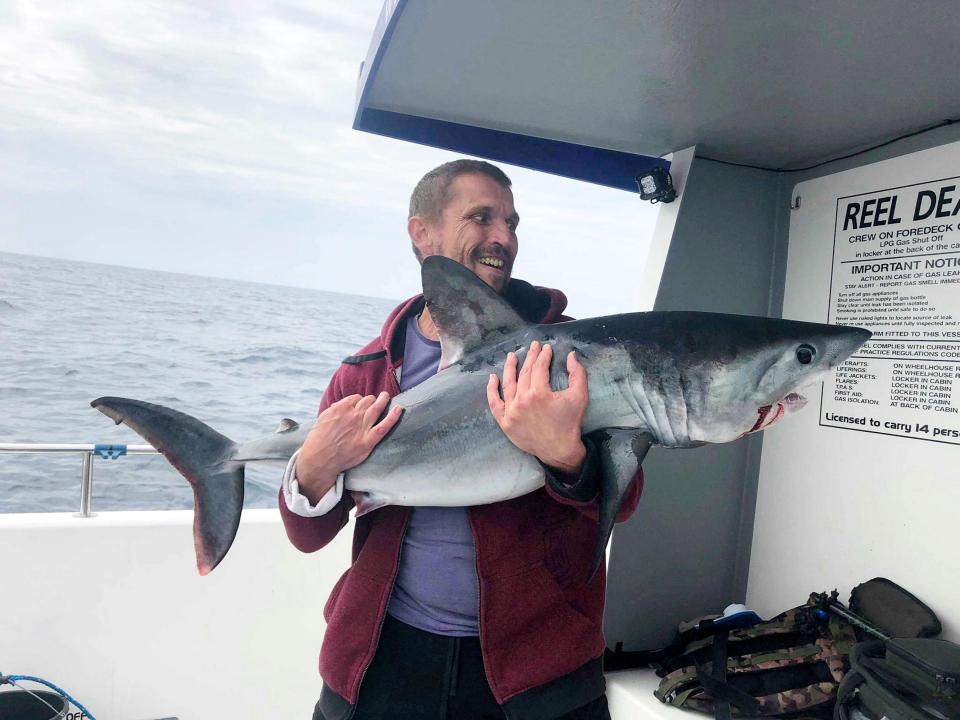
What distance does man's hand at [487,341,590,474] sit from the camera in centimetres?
129

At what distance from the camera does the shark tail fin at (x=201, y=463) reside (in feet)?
4.96

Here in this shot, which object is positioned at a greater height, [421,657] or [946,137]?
[946,137]

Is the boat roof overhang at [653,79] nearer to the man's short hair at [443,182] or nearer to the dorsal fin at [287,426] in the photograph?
the man's short hair at [443,182]

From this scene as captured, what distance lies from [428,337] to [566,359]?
0.44 metres

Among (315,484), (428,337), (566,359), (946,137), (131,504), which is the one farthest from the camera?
(131,504)

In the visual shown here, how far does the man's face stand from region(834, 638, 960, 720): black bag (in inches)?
63.1

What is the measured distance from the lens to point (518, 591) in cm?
141

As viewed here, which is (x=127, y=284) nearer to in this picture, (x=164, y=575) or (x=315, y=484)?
(x=164, y=575)

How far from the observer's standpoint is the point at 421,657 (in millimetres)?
1447

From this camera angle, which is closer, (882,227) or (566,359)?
(566,359)

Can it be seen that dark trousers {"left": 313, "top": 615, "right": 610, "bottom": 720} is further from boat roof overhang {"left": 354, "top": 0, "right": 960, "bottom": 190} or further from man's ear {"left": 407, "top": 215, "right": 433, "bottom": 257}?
boat roof overhang {"left": 354, "top": 0, "right": 960, "bottom": 190}

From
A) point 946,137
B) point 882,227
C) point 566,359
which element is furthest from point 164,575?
point 946,137

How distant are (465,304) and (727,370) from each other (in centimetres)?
51

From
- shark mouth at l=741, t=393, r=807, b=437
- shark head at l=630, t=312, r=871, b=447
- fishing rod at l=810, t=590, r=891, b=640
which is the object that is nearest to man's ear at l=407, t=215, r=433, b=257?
shark head at l=630, t=312, r=871, b=447
